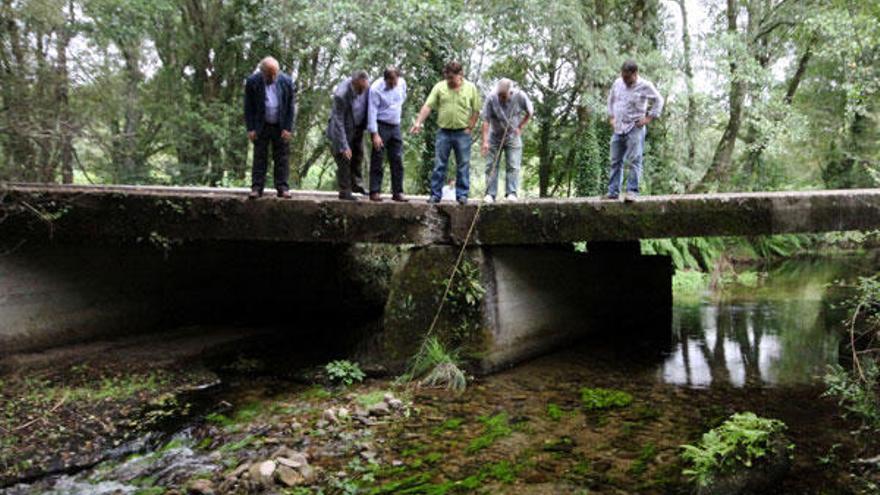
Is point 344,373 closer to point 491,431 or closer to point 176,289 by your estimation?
point 491,431

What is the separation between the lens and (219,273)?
10.6 metres

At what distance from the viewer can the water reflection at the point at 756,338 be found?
8.08 metres

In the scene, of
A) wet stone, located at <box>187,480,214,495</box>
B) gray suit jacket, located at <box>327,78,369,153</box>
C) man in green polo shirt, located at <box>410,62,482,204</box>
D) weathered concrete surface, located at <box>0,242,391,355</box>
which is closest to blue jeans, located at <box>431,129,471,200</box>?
man in green polo shirt, located at <box>410,62,482,204</box>

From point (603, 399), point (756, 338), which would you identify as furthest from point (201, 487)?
point (756, 338)

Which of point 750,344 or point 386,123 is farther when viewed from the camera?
point 750,344

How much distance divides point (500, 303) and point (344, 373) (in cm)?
208

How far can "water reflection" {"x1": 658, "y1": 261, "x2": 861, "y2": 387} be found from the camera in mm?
8078

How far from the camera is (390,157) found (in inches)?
310

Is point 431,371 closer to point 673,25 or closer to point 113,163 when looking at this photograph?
point 113,163

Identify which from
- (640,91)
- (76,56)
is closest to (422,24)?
(76,56)

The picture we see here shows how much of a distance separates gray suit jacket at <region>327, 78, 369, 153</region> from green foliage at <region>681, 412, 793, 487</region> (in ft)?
15.8

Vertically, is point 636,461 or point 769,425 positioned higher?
point 769,425

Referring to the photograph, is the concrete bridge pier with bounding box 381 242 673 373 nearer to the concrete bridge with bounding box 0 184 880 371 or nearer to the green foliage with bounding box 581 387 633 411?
the concrete bridge with bounding box 0 184 880 371

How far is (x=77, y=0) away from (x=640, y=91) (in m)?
11.9
